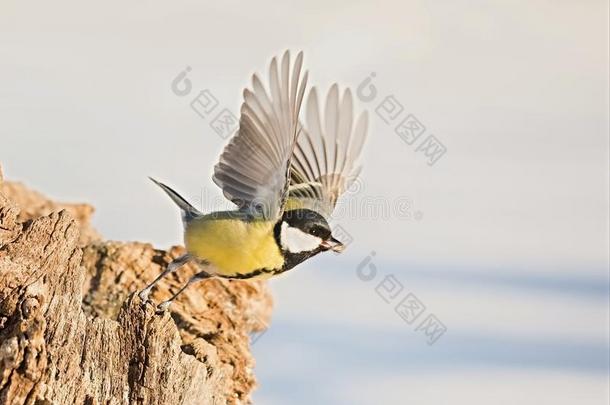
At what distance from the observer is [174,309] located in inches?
172

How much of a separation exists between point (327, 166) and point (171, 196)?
0.78 meters

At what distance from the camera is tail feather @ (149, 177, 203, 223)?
13.0 feet

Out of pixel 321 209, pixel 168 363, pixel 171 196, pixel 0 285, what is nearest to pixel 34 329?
pixel 0 285

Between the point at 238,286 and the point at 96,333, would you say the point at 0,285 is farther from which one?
the point at 238,286

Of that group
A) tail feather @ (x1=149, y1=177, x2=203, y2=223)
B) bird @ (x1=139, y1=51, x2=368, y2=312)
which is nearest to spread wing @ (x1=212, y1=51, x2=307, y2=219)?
bird @ (x1=139, y1=51, x2=368, y2=312)

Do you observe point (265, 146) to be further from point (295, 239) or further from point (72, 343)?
point (72, 343)

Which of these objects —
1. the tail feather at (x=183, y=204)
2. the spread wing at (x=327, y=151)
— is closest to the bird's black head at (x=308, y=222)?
the tail feather at (x=183, y=204)

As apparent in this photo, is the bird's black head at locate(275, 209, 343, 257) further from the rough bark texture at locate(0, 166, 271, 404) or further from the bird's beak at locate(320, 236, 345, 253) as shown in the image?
the rough bark texture at locate(0, 166, 271, 404)

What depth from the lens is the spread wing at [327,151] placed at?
4488mm

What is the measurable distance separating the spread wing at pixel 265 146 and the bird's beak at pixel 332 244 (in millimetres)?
216

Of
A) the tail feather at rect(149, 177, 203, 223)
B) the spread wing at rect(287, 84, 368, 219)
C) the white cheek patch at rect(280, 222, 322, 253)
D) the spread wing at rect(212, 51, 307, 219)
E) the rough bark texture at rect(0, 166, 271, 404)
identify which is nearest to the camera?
the rough bark texture at rect(0, 166, 271, 404)

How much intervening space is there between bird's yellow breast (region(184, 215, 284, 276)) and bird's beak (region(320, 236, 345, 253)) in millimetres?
195

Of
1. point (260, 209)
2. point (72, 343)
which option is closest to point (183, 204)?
point (260, 209)

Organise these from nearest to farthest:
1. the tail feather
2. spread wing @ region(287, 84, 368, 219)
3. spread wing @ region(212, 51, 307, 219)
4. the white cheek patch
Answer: spread wing @ region(212, 51, 307, 219), the white cheek patch, the tail feather, spread wing @ region(287, 84, 368, 219)
